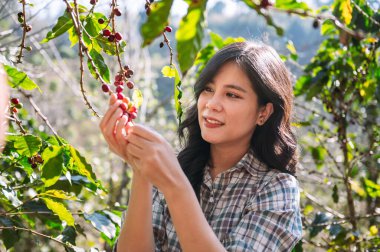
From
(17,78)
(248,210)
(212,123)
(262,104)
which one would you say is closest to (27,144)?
(17,78)

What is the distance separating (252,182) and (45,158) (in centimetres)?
64

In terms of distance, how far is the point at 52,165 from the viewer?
1.35 meters

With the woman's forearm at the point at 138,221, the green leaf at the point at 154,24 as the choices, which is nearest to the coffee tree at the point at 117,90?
the green leaf at the point at 154,24

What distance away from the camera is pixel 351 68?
248 cm

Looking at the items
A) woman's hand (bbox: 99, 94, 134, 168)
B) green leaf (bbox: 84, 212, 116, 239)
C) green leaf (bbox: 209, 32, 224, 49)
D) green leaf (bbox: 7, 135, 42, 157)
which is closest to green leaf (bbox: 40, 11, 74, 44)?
green leaf (bbox: 7, 135, 42, 157)

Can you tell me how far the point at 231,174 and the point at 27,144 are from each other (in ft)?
2.12

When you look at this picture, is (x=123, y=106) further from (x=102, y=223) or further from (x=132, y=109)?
(x=102, y=223)

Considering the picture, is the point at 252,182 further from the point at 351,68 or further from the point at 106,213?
the point at 351,68

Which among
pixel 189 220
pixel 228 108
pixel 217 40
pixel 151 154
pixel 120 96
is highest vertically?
pixel 217 40

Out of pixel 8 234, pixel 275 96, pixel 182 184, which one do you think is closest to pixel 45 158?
pixel 182 184

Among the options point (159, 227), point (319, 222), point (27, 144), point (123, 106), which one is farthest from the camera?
point (319, 222)

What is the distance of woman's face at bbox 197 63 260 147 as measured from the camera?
164 centimetres

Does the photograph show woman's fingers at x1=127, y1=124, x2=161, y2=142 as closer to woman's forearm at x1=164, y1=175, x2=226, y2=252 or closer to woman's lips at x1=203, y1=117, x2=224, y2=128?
woman's forearm at x1=164, y1=175, x2=226, y2=252

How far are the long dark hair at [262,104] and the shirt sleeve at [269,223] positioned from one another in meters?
0.18
